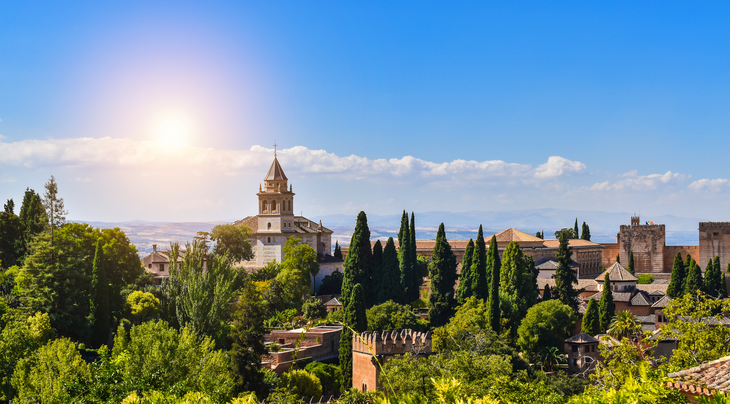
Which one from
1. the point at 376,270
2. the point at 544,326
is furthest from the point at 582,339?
the point at 376,270

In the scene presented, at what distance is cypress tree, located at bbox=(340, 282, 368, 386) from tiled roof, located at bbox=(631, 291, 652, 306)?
21881 mm

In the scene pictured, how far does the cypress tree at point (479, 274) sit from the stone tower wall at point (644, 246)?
4173 cm

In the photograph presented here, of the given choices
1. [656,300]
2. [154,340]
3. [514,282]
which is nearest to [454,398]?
[154,340]

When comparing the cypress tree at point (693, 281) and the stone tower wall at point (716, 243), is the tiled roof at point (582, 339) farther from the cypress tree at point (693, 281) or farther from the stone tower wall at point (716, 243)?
the stone tower wall at point (716, 243)

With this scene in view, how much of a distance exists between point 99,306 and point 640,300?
34.9 meters

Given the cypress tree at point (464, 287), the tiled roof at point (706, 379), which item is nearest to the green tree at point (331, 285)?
the cypress tree at point (464, 287)

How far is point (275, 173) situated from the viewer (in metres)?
56.6

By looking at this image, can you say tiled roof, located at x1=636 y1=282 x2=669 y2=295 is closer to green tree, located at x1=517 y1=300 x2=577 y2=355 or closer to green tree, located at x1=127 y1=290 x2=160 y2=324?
green tree, located at x1=517 y1=300 x2=577 y2=355

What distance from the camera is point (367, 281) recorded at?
42656 mm

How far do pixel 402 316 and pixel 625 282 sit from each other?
21.4 metres

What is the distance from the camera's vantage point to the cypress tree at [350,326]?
33.4m

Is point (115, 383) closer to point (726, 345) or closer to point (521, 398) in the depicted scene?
point (521, 398)

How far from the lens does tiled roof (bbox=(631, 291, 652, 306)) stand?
156ft

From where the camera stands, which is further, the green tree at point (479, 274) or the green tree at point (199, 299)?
the green tree at point (479, 274)
